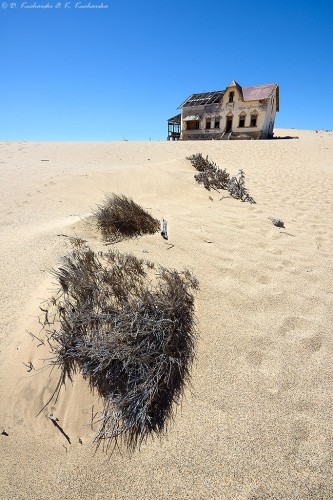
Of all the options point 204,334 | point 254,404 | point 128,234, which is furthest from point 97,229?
point 254,404

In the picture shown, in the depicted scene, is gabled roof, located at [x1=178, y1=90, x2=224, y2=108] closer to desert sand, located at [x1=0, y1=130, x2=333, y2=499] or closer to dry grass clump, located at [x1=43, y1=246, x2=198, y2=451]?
desert sand, located at [x1=0, y1=130, x2=333, y2=499]

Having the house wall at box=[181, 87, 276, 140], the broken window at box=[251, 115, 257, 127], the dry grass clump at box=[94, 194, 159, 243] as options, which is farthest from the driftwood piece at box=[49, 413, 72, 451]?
the broken window at box=[251, 115, 257, 127]

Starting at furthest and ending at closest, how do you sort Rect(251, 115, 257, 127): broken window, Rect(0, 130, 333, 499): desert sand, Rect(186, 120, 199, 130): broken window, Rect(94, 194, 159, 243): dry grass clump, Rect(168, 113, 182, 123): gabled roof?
1. Rect(168, 113, 182, 123): gabled roof
2. Rect(186, 120, 199, 130): broken window
3. Rect(251, 115, 257, 127): broken window
4. Rect(94, 194, 159, 243): dry grass clump
5. Rect(0, 130, 333, 499): desert sand

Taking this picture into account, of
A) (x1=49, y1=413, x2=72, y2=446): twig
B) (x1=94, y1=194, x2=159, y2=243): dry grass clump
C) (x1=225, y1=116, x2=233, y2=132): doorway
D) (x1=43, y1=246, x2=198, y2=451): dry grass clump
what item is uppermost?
(x1=225, y1=116, x2=233, y2=132): doorway

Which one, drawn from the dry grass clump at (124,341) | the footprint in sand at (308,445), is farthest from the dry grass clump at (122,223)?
the footprint in sand at (308,445)

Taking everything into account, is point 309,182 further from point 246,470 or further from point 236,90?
point 236,90

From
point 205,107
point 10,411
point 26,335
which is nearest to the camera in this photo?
point 10,411

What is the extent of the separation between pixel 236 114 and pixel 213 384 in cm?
2744

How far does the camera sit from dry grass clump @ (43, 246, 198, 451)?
1677 millimetres

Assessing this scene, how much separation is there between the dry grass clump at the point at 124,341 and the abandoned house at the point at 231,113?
2598cm

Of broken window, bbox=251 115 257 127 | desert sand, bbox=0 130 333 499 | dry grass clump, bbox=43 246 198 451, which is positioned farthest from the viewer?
broken window, bbox=251 115 257 127

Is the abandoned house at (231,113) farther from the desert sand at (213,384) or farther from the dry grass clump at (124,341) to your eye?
the dry grass clump at (124,341)

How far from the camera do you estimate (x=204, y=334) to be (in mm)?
2201

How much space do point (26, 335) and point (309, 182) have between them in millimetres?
9370
